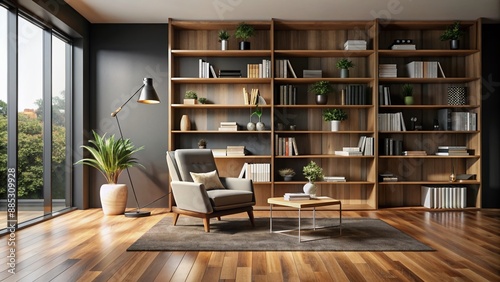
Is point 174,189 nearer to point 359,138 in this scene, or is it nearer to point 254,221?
point 254,221

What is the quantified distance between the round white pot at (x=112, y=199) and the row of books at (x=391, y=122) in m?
3.65

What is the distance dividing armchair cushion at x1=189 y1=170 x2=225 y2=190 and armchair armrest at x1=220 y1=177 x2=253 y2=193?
4.1 inches

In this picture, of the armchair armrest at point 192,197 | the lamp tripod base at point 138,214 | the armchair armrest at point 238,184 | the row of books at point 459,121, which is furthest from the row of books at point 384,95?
the lamp tripod base at point 138,214

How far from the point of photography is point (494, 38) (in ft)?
22.5

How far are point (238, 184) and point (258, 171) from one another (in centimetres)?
114

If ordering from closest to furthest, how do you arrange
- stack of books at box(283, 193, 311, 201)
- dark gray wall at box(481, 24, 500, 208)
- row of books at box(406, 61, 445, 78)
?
1. stack of books at box(283, 193, 311, 201)
2. row of books at box(406, 61, 445, 78)
3. dark gray wall at box(481, 24, 500, 208)

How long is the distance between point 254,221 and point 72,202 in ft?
8.79

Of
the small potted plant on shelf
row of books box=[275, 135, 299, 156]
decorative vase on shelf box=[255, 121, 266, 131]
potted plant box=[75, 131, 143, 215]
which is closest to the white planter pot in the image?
row of books box=[275, 135, 299, 156]

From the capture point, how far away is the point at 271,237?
4605 mm

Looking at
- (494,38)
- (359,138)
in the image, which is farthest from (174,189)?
(494,38)

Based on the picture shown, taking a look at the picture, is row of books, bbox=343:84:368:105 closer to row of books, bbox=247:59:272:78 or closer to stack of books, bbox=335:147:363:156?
stack of books, bbox=335:147:363:156

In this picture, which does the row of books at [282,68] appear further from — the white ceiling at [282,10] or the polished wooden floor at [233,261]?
the polished wooden floor at [233,261]

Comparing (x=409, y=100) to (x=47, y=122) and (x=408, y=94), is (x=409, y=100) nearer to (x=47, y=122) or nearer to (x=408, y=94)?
(x=408, y=94)

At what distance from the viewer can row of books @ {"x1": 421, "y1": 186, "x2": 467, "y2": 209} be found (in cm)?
660
